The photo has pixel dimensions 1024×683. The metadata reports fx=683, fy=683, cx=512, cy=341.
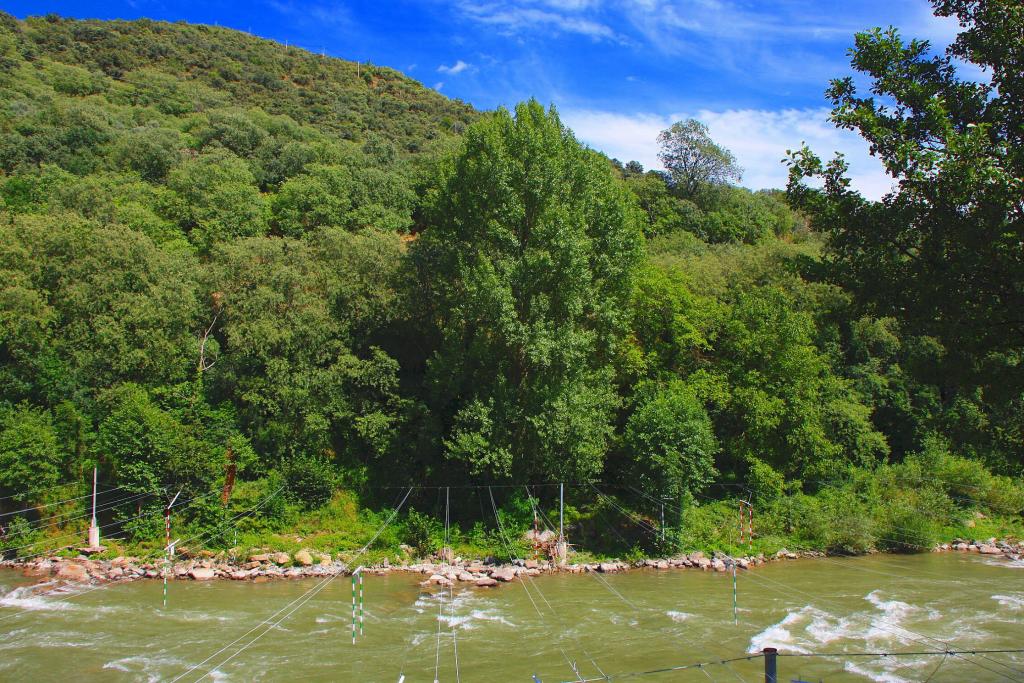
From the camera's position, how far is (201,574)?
1970 cm

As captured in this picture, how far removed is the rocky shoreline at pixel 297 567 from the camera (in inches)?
768

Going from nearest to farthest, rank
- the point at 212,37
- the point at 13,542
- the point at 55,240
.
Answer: the point at 13,542, the point at 55,240, the point at 212,37

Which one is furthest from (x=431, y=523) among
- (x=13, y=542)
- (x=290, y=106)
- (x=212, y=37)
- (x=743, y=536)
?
(x=212, y=37)

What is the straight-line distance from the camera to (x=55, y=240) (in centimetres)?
2441

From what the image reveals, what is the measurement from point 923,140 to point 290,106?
66064 millimetres

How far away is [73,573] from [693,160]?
45253 millimetres

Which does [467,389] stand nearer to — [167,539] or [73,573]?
[167,539]

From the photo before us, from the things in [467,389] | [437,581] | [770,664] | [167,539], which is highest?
[467,389]

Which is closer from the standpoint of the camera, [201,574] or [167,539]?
[201,574]

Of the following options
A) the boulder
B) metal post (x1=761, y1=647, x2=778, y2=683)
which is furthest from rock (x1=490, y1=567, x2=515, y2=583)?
metal post (x1=761, y1=647, x2=778, y2=683)

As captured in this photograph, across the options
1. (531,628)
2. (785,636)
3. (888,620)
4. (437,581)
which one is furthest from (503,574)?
(888,620)

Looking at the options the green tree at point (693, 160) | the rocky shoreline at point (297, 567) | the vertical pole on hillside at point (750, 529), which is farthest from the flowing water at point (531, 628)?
the green tree at point (693, 160)

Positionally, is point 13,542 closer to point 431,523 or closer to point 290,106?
point 431,523

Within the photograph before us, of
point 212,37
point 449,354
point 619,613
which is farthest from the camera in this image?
point 212,37
